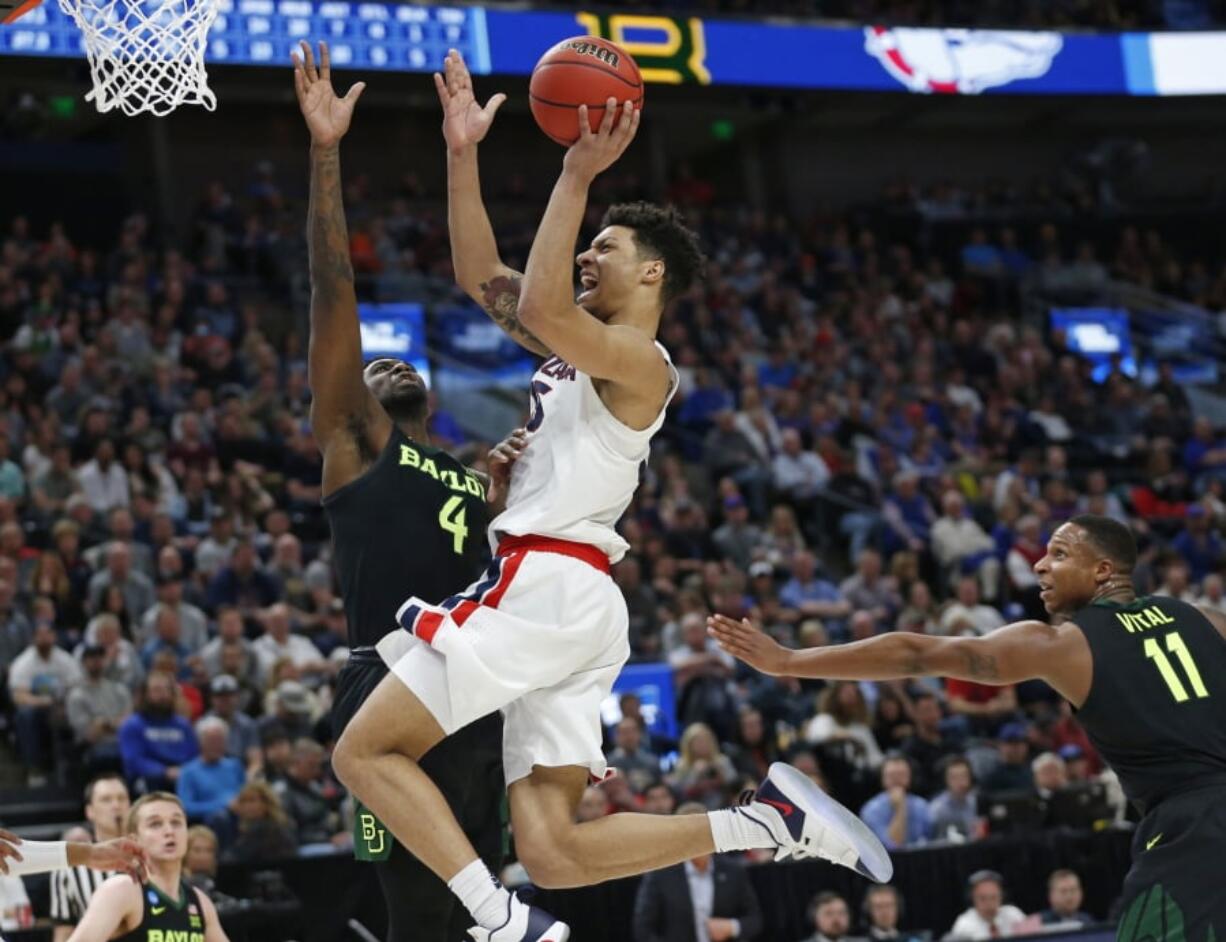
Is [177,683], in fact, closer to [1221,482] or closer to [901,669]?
[901,669]

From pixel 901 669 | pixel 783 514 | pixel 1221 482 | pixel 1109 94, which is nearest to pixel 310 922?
pixel 901 669

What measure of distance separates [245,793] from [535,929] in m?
6.30

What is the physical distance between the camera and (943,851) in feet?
38.0

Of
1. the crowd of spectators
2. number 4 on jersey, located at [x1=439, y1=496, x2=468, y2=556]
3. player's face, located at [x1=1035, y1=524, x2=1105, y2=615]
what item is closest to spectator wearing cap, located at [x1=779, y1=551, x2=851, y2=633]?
the crowd of spectators

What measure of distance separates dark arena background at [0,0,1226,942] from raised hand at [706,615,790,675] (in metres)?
4.37

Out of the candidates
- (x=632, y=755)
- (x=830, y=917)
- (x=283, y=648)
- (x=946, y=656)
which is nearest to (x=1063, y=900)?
(x=830, y=917)

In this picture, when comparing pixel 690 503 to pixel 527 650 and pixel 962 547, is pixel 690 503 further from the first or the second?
pixel 527 650

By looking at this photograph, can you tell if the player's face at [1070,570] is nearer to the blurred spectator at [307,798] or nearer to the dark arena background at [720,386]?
the dark arena background at [720,386]

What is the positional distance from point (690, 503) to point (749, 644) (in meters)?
10.4

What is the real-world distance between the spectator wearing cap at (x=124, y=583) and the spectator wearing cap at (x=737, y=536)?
5.23 m

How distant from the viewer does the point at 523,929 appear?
16.4 ft

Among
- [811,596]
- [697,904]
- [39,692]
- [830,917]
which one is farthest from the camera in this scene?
[811,596]

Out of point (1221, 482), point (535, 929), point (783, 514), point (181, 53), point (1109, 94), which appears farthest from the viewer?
point (1109, 94)

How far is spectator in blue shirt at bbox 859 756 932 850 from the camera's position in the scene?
40.0ft
